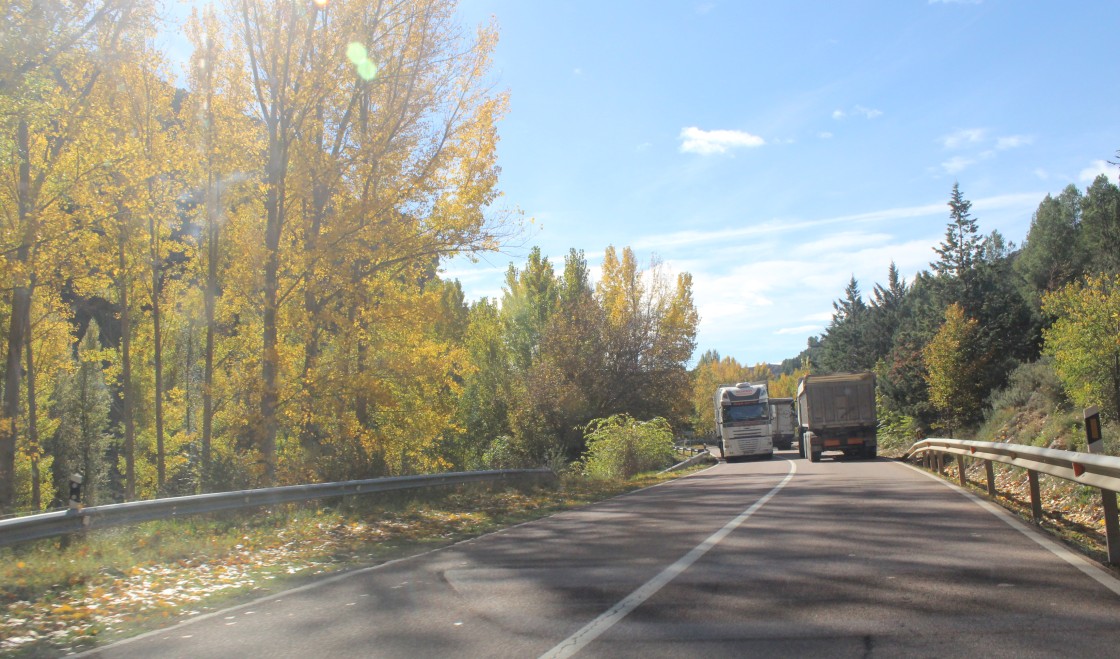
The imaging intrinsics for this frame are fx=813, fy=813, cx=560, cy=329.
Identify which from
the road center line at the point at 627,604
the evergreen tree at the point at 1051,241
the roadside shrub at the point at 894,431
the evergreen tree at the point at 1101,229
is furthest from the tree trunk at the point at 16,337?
the evergreen tree at the point at 1051,241

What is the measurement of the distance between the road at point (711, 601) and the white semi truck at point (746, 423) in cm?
3176

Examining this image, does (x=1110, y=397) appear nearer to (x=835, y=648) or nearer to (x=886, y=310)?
(x=835, y=648)

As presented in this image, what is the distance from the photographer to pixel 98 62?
1867cm

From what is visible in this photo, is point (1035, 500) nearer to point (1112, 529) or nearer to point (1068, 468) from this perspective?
point (1068, 468)

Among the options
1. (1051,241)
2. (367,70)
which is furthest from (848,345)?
(367,70)

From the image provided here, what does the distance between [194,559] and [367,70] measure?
12.3m

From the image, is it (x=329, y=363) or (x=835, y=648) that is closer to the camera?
(x=835, y=648)

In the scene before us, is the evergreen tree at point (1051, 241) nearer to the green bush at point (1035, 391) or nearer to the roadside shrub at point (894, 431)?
the roadside shrub at point (894, 431)

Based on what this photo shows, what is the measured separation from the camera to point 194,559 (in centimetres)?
927

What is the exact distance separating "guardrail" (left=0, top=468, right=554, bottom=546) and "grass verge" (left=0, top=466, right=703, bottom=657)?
1.33ft

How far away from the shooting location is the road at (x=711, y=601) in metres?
4.68

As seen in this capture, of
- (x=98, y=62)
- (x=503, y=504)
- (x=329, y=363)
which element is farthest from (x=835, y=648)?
(x=98, y=62)

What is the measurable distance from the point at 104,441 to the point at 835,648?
51982 millimetres

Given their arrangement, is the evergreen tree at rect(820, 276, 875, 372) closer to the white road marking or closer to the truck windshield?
the truck windshield
